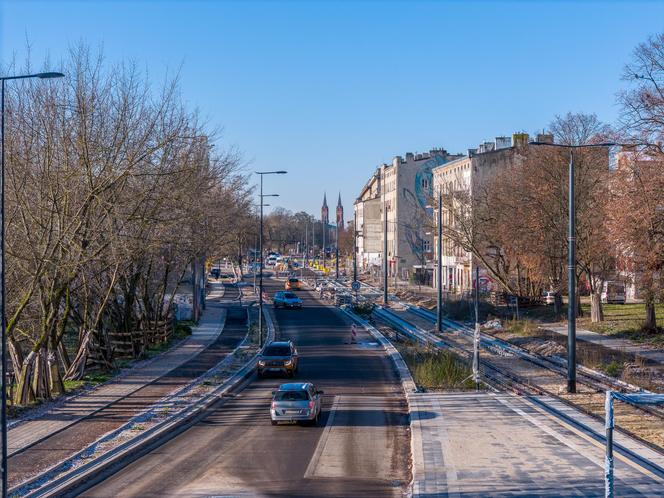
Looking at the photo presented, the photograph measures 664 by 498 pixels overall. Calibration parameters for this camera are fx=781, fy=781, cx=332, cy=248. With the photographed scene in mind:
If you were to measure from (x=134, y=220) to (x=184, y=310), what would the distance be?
103 feet

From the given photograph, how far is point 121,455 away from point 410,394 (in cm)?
1119

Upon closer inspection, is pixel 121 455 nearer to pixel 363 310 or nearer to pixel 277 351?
pixel 277 351

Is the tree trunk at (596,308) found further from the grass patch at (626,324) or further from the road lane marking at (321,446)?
the road lane marking at (321,446)

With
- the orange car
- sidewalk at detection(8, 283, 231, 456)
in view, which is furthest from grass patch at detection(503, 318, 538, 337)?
the orange car

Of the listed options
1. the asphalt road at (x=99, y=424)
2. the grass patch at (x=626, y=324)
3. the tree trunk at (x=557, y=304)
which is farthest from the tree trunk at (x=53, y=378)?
the tree trunk at (x=557, y=304)

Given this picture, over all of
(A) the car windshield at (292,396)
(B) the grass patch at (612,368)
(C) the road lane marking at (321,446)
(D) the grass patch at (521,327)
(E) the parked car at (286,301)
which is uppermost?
(E) the parked car at (286,301)

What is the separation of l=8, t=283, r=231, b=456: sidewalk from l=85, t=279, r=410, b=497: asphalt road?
354cm

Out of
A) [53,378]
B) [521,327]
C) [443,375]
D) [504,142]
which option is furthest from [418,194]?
[53,378]

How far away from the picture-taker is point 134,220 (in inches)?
1048

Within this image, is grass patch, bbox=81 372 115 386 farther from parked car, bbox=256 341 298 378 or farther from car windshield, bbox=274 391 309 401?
car windshield, bbox=274 391 309 401

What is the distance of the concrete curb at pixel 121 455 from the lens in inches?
574

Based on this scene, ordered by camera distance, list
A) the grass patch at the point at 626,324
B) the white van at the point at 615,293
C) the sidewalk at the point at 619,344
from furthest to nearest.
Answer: the white van at the point at 615,293 < the grass patch at the point at 626,324 < the sidewalk at the point at 619,344

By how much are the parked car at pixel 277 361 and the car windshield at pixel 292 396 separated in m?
8.81

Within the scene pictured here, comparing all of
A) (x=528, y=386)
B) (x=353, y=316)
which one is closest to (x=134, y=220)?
(x=528, y=386)
